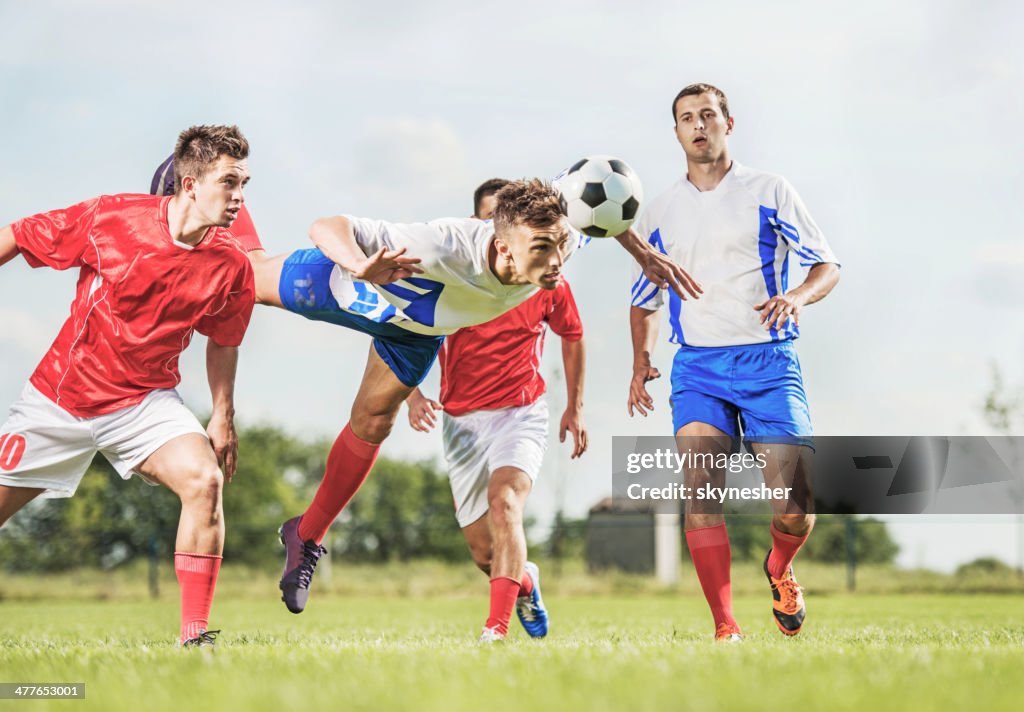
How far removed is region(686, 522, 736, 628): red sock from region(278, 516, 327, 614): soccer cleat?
2604mm

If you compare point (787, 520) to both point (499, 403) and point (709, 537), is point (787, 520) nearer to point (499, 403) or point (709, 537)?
point (709, 537)

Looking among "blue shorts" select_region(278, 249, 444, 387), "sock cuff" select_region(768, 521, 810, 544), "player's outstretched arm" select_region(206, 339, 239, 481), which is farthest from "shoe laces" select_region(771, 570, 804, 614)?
"player's outstretched arm" select_region(206, 339, 239, 481)

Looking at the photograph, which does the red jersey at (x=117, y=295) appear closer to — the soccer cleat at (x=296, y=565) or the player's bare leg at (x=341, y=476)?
the player's bare leg at (x=341, y=476)

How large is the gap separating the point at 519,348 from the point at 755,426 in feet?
6.30

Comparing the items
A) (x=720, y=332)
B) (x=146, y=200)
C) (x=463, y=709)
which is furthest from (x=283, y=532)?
(x=463, y=709)

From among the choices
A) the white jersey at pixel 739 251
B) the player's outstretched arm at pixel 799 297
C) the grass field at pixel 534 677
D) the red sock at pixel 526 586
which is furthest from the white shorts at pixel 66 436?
the player's outstretched arm at pixel 799 297

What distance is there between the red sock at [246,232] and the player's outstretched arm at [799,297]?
10.6 ft

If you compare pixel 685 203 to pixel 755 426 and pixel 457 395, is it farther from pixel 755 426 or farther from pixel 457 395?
pixel 457 395

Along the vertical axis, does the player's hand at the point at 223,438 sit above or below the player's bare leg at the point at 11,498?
above

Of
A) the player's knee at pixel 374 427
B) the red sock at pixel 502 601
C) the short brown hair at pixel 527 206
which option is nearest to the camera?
the short brown hair at pixel 527 206

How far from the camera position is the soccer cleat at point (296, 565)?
23.7 ft

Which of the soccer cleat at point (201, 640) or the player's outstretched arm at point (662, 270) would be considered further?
the player's outstretched arm at point (662, 270)

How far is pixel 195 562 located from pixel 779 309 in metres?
3.69

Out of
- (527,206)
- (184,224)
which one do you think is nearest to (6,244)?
(184,224)
